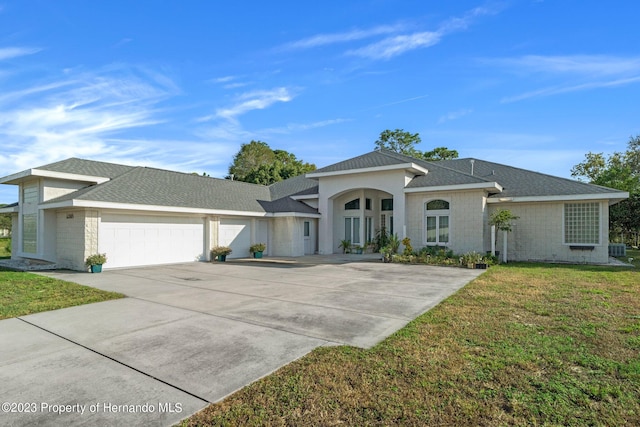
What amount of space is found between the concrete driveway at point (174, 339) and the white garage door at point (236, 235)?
8.60 meters

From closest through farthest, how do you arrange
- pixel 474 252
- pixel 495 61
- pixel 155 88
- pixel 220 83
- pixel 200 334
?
pixel 200 334
pixel 495 61
pixel 155 88
pixel 220 83
pixel 474 252

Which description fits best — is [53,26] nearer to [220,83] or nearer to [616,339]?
[220,83]

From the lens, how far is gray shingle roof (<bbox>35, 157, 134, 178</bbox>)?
1625cm

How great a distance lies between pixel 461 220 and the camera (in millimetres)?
18219

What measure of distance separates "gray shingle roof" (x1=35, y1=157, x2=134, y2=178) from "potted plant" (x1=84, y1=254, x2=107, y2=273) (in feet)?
16.4

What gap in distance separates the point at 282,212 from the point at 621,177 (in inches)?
1247

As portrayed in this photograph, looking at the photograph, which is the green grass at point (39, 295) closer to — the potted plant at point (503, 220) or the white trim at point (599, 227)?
the potted plant at point (503, 220)

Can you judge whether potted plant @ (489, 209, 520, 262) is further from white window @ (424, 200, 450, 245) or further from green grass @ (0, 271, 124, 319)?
green grass @ (0, 271, 124, 319)

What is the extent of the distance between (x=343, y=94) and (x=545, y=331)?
13310mm

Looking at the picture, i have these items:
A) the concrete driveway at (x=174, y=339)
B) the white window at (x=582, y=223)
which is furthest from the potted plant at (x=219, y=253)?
the white window at (x=582, y=223)

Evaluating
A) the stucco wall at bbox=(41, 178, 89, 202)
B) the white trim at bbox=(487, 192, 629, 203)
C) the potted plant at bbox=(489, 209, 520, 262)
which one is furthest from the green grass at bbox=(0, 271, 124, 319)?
the white trim at bbox=(487, 192, 629, 203)

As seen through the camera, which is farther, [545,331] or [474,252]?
[474,252]

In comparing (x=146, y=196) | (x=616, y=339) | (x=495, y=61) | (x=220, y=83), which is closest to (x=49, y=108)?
(x=146, y=196)

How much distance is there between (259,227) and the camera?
21953mm
